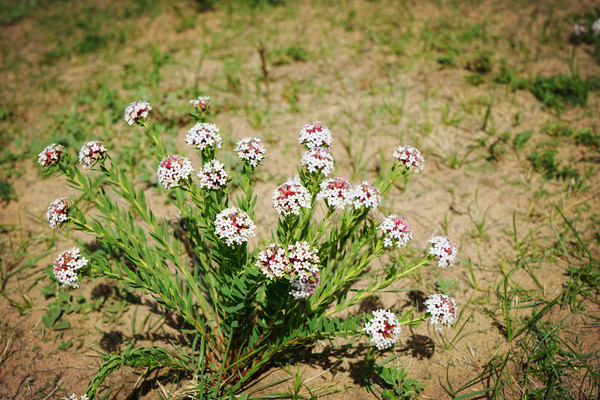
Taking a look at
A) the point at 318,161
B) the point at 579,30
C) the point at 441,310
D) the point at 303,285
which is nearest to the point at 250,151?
the point at 318,161

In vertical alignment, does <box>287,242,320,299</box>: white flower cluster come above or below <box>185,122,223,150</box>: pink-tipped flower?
below

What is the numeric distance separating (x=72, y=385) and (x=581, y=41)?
290 inches

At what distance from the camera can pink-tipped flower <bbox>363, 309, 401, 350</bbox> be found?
6.70 ft

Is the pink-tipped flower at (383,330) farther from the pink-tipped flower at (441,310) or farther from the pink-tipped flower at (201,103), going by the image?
the pink-tipped flower at (201,103)

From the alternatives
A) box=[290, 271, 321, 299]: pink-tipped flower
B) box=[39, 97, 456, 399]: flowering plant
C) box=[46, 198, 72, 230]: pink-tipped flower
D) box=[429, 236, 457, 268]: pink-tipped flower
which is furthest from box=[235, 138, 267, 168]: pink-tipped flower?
box=[429, 236, 457, 268]: pink-tipped flower

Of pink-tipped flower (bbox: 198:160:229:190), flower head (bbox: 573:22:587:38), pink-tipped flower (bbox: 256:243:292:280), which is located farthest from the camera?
flower head (bbox: 573:22:587:38)

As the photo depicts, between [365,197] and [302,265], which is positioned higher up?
[365,197]

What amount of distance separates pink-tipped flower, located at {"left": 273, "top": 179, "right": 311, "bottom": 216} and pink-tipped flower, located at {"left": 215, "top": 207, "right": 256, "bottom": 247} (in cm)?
18

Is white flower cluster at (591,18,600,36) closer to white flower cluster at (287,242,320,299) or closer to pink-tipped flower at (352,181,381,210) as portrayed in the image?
pink-tipped flower at (352,181,381,210)

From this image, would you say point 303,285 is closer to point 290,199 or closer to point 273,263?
point 273,263

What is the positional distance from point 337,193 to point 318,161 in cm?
21

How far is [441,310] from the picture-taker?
2.17 metres

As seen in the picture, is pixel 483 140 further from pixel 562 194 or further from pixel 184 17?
pixel 184 17

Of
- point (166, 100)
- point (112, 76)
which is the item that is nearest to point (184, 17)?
point (112, 76)
